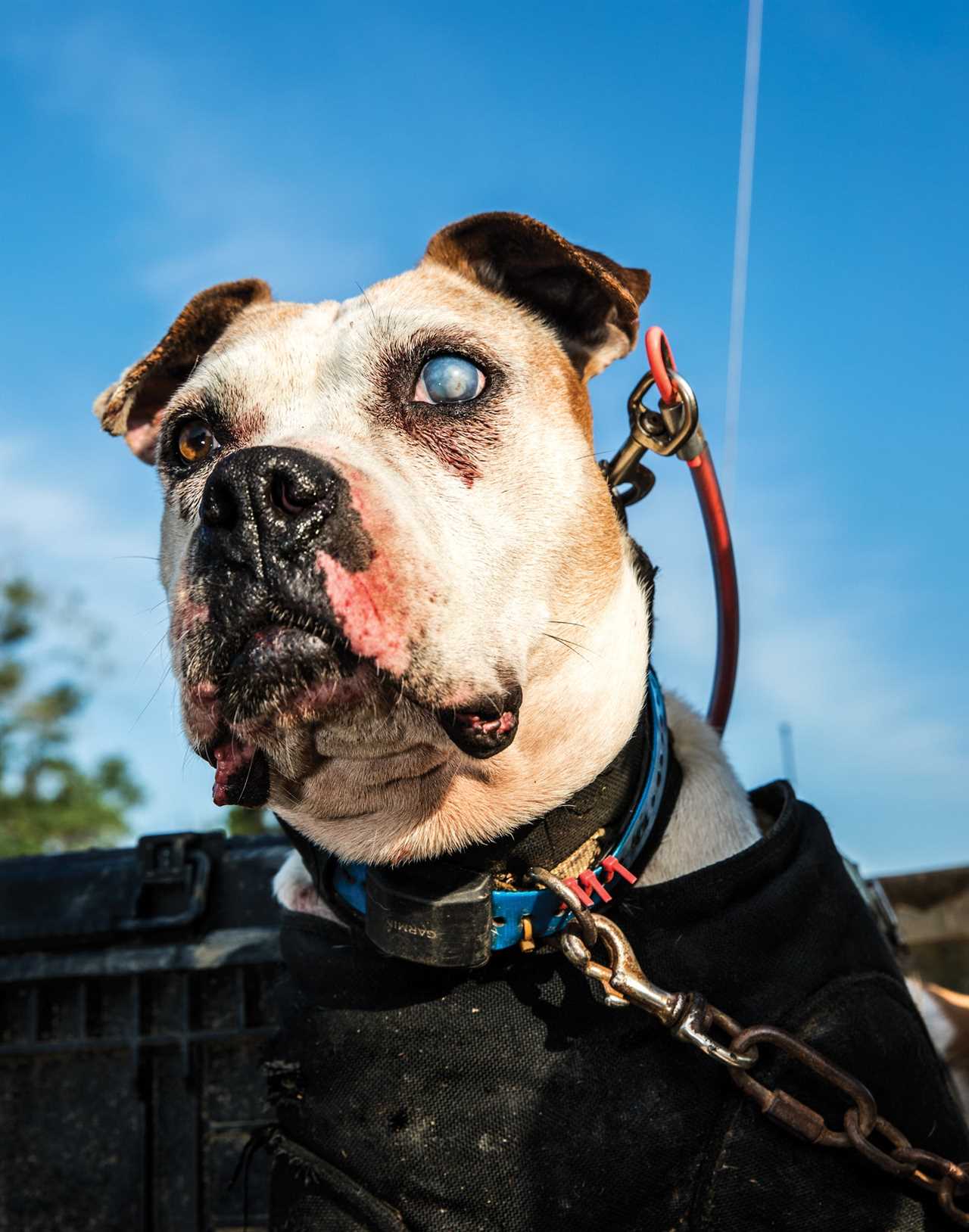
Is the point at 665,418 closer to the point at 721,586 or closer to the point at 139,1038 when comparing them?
the point at 721,586

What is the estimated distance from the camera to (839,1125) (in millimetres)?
2068

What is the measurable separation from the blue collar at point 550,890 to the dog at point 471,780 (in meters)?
0.05

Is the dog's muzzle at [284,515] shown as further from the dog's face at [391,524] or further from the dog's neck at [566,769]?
the dog's neck at [566,769]

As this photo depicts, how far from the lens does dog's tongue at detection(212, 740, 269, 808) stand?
2.24m

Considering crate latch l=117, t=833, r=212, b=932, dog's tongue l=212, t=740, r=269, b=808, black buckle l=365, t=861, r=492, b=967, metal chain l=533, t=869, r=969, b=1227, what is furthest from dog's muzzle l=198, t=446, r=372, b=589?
crate latch l=117, t=833, r=212, b=932

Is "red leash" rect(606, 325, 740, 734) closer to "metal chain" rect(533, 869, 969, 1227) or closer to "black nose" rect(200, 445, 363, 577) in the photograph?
"black nose" rect(200, 445, 363, 577)

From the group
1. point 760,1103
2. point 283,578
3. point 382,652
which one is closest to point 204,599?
point 283,578

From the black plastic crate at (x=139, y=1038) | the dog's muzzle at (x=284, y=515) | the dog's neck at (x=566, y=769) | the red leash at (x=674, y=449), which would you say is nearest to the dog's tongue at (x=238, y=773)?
the dog's neck at (x=566, y=769)

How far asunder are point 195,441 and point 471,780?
116cm

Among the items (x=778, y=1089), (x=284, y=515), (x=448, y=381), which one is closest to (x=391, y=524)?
(x=284, y=515)

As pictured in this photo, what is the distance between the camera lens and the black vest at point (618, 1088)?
6.75ft

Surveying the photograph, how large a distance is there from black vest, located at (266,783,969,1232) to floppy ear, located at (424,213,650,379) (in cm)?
143

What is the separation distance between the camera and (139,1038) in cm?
358

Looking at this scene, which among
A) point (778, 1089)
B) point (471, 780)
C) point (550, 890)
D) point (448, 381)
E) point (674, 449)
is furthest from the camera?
point (674, 449)
